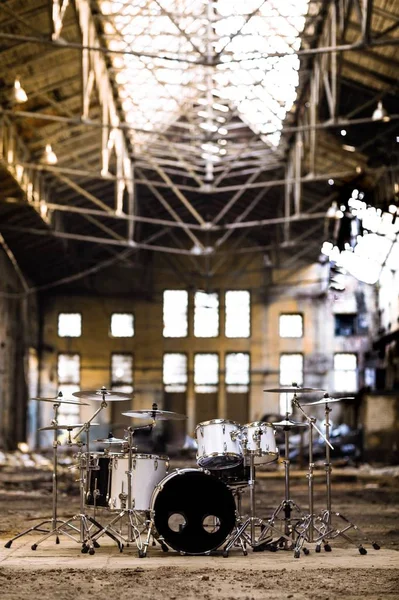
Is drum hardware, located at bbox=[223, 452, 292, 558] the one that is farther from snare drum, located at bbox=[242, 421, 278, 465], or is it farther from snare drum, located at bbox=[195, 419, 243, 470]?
snare drum, located at bbox=[195, 419, 243, 470]

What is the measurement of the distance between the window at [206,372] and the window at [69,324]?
462 cm

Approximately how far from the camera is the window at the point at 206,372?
39188 millimetres

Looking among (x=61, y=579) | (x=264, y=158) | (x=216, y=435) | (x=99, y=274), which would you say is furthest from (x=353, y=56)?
(x=99, y=274)

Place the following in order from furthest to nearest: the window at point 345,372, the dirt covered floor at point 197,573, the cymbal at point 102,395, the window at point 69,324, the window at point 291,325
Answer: the window at point 69,324 < the window at point 291,325 < the window at point 345,372 < the cymbal at point 102,395 < the dirt covered floor at point 197,573

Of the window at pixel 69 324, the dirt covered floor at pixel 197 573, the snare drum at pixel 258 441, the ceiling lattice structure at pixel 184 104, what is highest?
the ceiling lattice structure at pixel 184 104

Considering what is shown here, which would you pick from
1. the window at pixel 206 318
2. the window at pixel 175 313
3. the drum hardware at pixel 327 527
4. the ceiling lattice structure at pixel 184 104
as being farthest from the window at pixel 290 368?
the drum hardware at pixel 327 527

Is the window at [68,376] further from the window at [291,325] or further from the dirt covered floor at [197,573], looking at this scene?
the dirt covered floor at [197,573]

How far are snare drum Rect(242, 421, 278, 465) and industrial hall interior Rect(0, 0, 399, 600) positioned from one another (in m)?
0.02

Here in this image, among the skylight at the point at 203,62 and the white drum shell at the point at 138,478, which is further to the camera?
the skylight at the point at 203,62

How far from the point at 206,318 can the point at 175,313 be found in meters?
1.20

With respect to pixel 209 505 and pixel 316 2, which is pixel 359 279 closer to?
pixel 316 2

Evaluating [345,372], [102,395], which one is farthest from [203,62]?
[345,372]

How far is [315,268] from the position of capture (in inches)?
1543

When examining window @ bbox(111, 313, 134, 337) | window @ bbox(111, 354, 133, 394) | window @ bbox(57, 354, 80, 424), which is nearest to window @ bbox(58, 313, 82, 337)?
window @ bbox(57, 354, 80, 424)
